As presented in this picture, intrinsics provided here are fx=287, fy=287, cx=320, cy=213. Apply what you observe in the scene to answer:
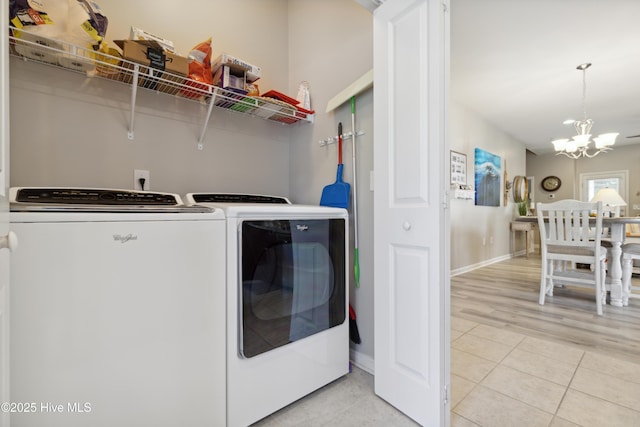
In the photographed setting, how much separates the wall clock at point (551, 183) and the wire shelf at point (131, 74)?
8306 millimetres

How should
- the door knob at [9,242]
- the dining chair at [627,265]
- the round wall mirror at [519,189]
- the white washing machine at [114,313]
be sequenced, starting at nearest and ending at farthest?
1. the door knob at [9,242]
2. the white washing machine at [114,313]
3. the dining chair at [627,265]
4. the round wall mirror at [519,189]

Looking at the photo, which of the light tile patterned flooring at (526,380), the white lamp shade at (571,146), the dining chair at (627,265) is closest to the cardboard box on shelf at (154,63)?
the light tile patterned flooring at (526,380)

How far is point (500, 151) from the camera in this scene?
557 cm

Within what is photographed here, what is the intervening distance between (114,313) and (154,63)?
109 cm

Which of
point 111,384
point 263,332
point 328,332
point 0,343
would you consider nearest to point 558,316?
point 328,332

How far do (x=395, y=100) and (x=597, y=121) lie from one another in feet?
19.8

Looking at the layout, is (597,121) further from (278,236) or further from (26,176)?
(26,176)

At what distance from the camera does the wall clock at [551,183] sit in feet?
24.3

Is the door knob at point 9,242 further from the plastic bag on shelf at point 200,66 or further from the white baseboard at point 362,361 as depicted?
the white baseboard at point 362,361

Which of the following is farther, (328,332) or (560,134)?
(560,134)

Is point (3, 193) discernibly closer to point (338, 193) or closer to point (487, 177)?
point (338, 193)

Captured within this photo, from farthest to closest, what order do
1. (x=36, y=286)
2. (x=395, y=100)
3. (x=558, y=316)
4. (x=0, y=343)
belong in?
(x=558, y=316) → (x=395, y=100) → (x=36, y=286) → (x=0, y=343)

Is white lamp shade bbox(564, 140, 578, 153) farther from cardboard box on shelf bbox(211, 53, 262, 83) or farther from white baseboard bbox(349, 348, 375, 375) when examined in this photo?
cardboard box on shelf bbox(211, 53, 262, 83)

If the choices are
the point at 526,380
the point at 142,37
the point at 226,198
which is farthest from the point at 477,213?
the point at 142,37
